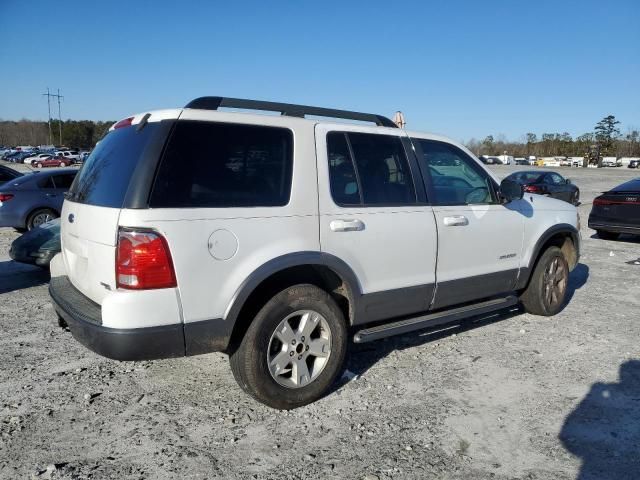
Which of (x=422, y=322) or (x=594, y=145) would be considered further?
(x=594, y=145)

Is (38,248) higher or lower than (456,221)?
lower

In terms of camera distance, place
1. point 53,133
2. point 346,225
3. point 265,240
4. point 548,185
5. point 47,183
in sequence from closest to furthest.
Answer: point 265,240 < point 346,225 < point 47,183 < point 548,185 < point 53,133

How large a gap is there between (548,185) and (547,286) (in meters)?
16.3

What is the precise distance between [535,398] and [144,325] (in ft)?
9.20

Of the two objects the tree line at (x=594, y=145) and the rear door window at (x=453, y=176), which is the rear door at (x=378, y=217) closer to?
the rear door window at (x=453, y=176)

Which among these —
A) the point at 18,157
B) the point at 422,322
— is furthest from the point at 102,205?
the point at 18,157

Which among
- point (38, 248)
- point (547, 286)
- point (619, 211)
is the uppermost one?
point (619, 211)

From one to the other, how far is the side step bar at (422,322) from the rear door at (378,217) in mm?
90

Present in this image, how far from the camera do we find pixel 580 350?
178 inches

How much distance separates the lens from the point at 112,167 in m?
3.19

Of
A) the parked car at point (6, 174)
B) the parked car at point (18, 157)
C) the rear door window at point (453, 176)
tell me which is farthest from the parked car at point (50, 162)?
the rear door window at point (453, 176)

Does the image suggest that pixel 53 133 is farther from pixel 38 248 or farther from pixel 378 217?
pixel 378 217

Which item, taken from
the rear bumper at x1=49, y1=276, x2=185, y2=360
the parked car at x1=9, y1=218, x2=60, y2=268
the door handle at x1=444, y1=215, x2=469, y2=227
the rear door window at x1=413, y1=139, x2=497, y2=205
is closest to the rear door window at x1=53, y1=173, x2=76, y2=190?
the parked car at x1=9, y1=218, x2=60, y2=268

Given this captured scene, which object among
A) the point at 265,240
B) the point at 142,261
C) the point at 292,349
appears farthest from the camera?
the point at 292,349
